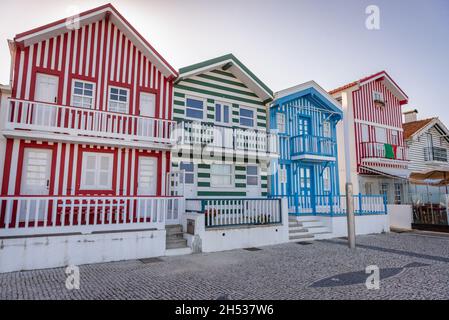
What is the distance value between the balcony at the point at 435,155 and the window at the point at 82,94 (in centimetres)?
2695

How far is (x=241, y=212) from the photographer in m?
11.2

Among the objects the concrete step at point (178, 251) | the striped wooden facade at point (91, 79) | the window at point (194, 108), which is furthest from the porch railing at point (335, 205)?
the striped wooden facade at point (91, 79)

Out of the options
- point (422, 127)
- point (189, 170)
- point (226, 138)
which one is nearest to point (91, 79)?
point (189, 170)

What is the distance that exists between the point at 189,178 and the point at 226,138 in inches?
102

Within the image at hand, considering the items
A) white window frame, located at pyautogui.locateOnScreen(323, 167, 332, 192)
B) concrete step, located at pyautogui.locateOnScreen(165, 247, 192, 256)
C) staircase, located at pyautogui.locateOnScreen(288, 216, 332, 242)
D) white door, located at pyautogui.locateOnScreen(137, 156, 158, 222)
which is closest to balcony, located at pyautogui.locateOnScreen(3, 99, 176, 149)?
white door, located at pyautogui.locateOnScreen(137, 156, 158, 222)

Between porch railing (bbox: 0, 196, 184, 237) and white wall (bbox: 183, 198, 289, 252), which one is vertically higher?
porch railing (bbox: 0, 196, 184, 237)

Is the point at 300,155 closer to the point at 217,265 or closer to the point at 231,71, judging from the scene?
the point at 231,71

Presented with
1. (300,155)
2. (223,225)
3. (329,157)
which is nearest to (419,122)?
(329,157)

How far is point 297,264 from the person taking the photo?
8180mm

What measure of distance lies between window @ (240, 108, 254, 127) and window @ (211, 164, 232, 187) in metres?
2.65

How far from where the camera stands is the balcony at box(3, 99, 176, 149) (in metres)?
9.76

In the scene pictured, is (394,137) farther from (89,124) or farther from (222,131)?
(89,124)

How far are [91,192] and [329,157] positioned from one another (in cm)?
1258

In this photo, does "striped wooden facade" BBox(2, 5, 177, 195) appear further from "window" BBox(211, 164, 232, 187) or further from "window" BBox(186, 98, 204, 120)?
"window" BBox(211, 164, 232, 187)
